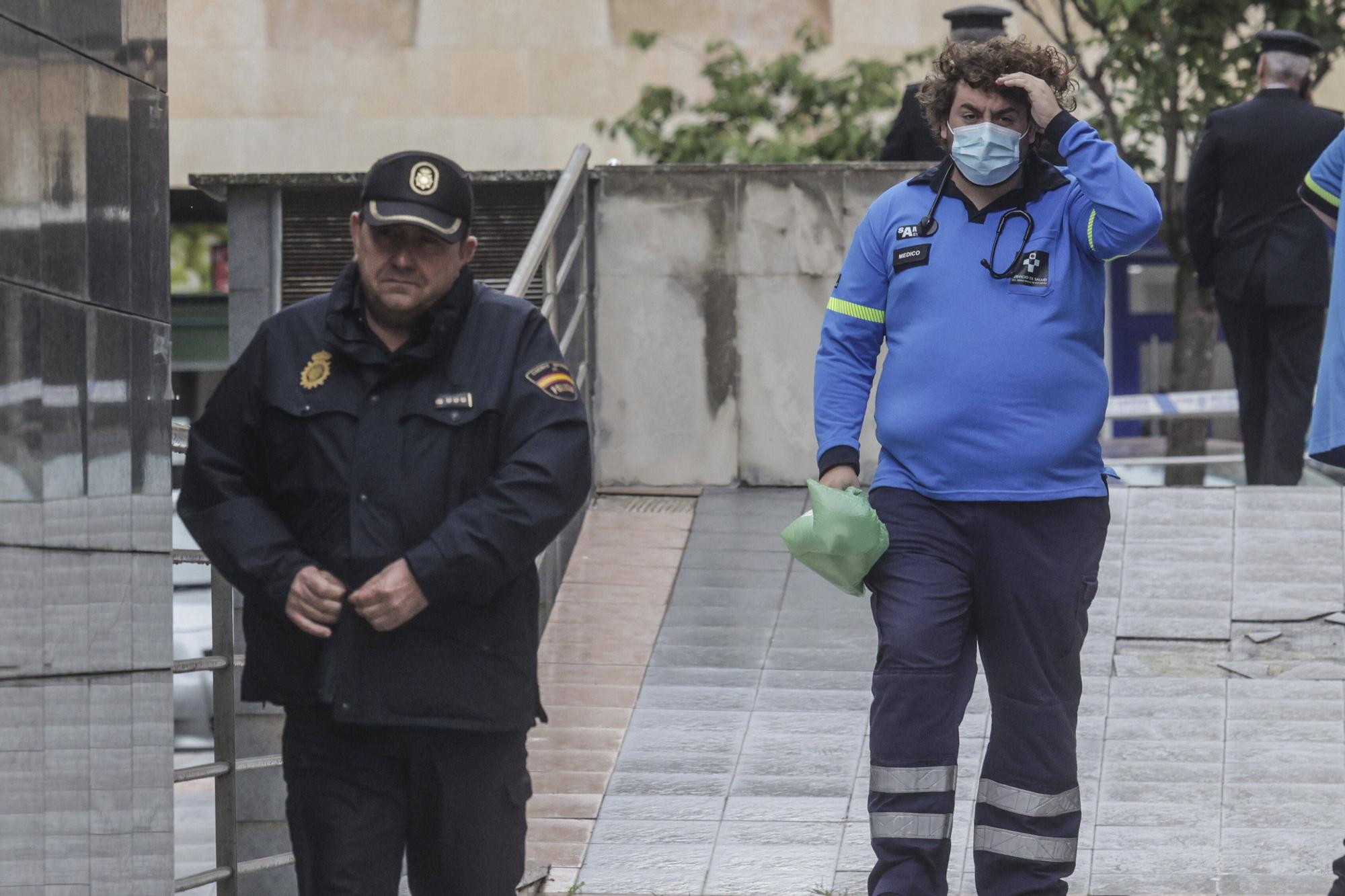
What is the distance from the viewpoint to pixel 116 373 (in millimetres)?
3643

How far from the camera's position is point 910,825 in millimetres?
4211

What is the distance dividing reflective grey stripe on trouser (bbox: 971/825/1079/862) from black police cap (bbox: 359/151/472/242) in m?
1.76

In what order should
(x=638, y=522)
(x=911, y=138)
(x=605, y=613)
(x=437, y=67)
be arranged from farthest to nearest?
(x=437, y=67) < (x=911, y=138) < (x=638, y=522) < (x=605, y=613)

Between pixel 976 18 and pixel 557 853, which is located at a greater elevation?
pixel 976 18

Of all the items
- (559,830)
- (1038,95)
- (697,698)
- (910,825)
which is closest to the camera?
(910,825)

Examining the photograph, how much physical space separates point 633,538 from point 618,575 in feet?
1.48

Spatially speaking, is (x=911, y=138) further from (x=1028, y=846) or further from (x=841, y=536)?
(x=1028, y=846)

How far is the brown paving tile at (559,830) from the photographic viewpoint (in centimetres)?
557

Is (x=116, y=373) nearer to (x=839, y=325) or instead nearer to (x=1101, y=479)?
(x=839, y=325)

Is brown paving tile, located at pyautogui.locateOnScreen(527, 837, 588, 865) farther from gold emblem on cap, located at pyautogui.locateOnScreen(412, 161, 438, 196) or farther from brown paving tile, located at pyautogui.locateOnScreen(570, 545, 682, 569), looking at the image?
brown paving tile, located at pyautogui.locateOnScreen(570, 545, 682, 569)

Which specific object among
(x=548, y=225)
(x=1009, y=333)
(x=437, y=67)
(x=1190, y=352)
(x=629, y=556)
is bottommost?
(x=629, y=556)

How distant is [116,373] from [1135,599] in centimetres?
457

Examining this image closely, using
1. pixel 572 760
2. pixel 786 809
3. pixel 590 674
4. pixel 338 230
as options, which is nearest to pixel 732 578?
pixel 590 674

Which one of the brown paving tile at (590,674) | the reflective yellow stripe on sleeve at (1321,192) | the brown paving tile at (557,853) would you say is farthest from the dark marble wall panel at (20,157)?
the brown paving tile at (590,674)
